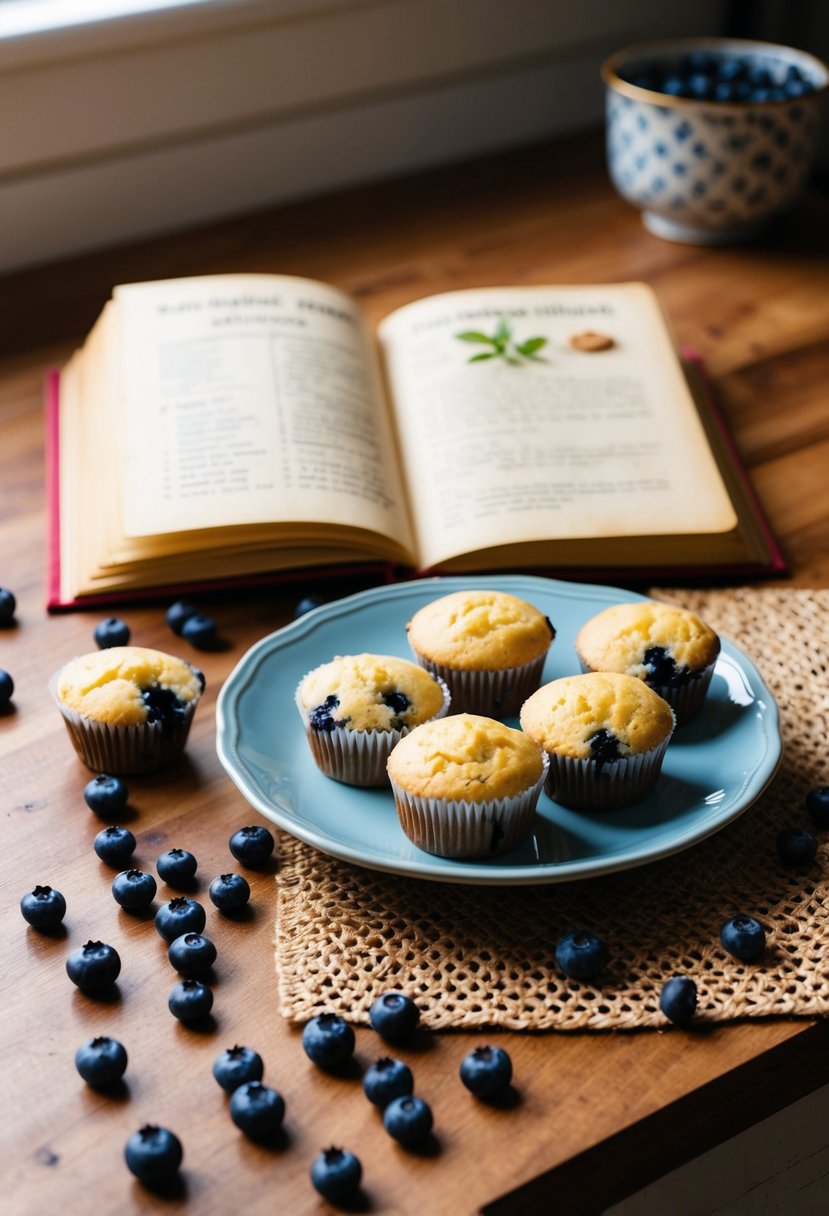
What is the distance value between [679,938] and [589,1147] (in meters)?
0.19

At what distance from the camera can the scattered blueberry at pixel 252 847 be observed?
1.01 meters

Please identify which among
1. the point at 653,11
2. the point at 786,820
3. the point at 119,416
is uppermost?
the point at 653,11

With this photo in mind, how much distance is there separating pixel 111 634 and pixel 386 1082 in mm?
573

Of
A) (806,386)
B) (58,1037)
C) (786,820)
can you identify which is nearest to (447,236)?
(806,386)

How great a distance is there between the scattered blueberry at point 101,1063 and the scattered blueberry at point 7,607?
56 cm

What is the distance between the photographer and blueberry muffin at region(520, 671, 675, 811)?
1.01m

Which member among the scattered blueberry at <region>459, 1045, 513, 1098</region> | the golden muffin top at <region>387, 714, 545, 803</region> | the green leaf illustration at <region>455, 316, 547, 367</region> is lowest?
the scattered blueberry at <region>459, 1045, 513, 1098</region>

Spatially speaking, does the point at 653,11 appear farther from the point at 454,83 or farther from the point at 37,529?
the point at 37,529

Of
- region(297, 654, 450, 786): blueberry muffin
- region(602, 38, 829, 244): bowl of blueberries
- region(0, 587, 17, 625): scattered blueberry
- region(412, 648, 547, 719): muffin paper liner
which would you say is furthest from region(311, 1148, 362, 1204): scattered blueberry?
region(602, 38, 829, 244): bowl of blueberries

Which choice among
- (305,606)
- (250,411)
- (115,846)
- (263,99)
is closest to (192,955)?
(115,846)

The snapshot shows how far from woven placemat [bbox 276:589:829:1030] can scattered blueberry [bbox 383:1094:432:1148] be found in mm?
79

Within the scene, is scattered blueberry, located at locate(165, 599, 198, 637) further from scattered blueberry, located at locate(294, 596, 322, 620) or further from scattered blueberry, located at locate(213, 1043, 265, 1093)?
scattered blueberry, located at locate(213, 1043, 265, 1093)

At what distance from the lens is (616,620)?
1.15 m

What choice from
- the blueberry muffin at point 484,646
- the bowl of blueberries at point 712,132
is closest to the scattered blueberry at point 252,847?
the blueberry muffin at point 484,646
